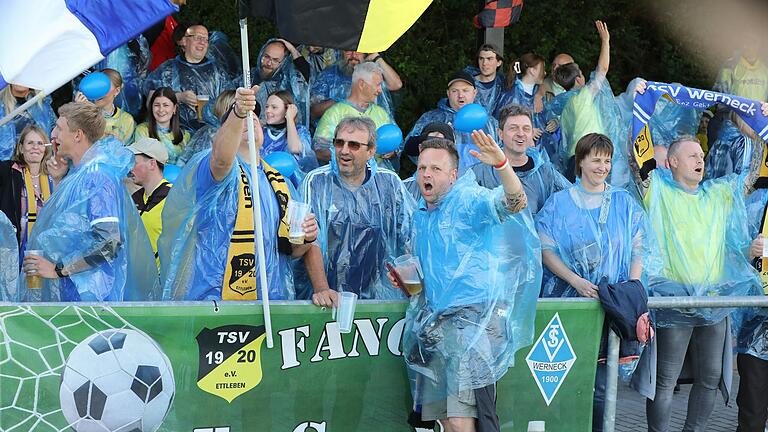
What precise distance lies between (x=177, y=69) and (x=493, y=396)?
4.80 metres

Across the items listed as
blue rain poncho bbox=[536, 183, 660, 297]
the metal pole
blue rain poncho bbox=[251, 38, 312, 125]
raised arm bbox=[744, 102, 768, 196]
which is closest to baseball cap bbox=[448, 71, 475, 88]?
blue rain poncho bbox=[251, 38, 312, 125]

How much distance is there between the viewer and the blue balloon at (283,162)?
6.64 m

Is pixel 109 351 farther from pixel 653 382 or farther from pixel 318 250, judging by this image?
pixel 653 382

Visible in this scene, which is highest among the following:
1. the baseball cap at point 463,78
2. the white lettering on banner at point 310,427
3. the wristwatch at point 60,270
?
the baseball cap at point 463,78

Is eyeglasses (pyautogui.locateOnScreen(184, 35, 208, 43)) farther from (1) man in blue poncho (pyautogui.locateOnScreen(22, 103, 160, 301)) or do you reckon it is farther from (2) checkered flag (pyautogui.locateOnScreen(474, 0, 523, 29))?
(1) man in blue poncho (pyautogui.locateOnScreen(22, 103, 160, 301))

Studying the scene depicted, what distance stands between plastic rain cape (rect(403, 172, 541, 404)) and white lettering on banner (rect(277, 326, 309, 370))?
47cm

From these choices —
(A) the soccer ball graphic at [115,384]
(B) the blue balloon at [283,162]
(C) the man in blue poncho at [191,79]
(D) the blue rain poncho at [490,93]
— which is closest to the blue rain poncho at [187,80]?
(C) the man in blue poncho at [191,79]

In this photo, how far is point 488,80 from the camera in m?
9.09

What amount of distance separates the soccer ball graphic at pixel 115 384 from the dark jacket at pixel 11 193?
269cm

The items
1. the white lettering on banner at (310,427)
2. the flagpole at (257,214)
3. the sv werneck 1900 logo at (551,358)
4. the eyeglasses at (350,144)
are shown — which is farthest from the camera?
the eyeglasses at (350,144)

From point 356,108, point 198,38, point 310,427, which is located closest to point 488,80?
point 356,108

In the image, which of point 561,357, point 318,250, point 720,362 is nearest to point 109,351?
point 318,250

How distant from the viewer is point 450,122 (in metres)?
8.27

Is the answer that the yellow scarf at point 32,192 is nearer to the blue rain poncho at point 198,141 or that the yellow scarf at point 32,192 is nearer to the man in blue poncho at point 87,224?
the blue rain poncho at point 198,141
